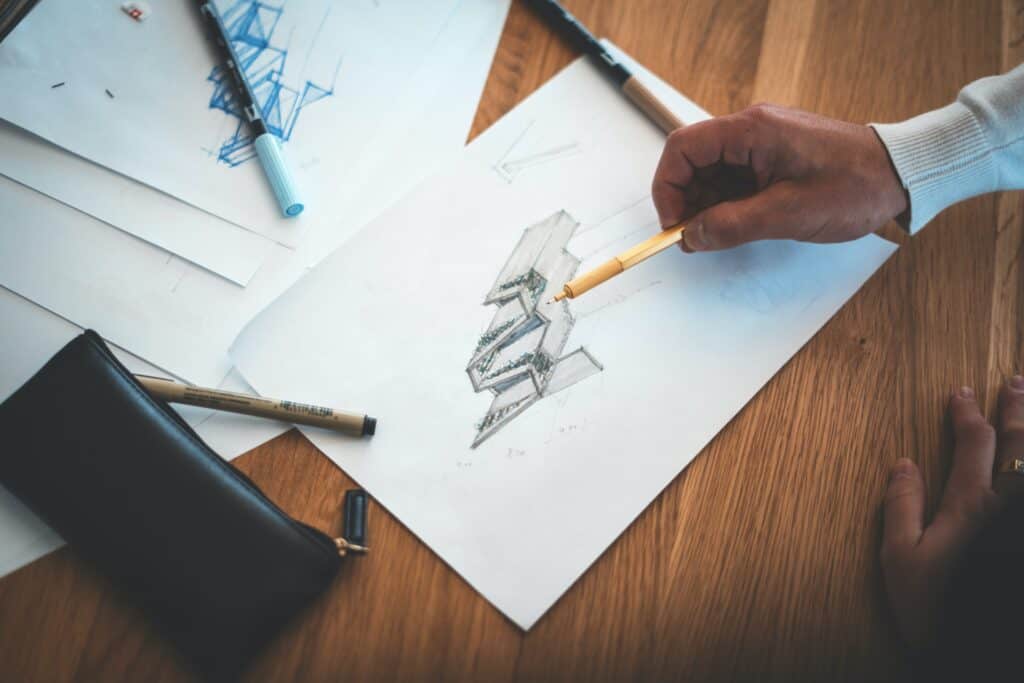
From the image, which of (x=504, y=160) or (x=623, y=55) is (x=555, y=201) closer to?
(x=504, y=160)

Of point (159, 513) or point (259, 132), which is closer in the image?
point (159, 513)

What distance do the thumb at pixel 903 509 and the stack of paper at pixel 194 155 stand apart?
491 mm

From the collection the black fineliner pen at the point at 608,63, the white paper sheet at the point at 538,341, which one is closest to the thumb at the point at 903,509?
the white paper sheet at the point at 538,341

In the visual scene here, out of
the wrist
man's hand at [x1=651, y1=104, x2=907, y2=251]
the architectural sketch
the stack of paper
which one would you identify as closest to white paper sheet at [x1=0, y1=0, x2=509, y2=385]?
the stack of paper

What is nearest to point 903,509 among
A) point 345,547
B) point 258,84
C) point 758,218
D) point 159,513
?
point 758,218

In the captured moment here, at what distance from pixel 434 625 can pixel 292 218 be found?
376 mm

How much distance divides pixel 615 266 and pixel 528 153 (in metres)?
0.16

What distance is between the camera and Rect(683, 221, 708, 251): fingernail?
1.62ft

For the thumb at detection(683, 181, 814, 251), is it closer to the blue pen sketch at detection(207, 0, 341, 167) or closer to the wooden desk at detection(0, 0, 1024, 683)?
the wooden desk at detection(0, 0, 1024, 683)

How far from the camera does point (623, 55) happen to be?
587 mm

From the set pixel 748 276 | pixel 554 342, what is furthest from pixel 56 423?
pixel 748 276

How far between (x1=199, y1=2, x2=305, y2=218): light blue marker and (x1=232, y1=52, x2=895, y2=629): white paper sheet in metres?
0.07

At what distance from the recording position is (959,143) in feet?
1.64

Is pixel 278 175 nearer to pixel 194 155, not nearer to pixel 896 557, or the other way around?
pixel 194 155
